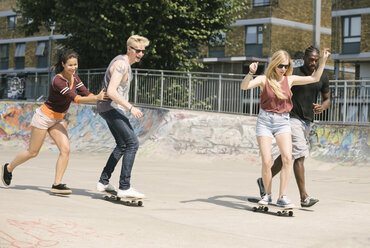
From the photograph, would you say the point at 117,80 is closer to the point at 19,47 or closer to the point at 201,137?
the point at 201,137

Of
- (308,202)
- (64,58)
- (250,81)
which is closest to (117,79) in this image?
(64,58)

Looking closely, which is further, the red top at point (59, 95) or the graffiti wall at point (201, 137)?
the graffiti wall at point (201, 137)

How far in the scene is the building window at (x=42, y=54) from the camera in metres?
52.3

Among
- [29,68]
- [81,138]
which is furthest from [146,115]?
[29,68]

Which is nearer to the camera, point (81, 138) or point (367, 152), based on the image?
point (367, 152)

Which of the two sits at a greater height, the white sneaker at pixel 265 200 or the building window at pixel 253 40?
the building window at pixel 253 40

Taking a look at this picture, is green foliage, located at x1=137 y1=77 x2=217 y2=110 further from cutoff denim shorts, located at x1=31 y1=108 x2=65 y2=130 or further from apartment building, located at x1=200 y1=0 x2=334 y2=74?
apartment building, located at x1=200 y1=0 x2=334 y2=74

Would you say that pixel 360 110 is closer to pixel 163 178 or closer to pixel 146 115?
pixel 146 115

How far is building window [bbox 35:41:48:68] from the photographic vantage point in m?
52.3

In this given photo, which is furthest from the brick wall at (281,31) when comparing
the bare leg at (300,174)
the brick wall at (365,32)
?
the bare leg at (300,174)

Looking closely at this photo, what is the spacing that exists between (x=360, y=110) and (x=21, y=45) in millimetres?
43677

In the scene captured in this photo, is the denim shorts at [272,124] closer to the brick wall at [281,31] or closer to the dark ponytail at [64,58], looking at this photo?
the dark ponytail at [64,58]

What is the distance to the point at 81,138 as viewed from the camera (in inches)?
725

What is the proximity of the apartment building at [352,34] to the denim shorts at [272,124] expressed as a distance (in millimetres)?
30299
